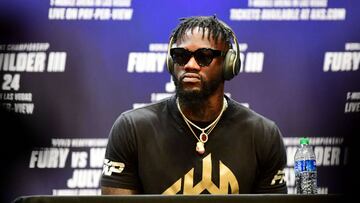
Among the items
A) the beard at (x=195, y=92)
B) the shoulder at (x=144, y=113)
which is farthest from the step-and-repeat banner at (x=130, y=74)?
the beard at (x=195, y=92)

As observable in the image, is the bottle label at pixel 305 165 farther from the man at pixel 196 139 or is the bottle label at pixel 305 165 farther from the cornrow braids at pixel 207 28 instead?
the cornrow braids at pixel 207 28

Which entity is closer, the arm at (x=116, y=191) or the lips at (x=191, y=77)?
the arm at (x=116, y=191)

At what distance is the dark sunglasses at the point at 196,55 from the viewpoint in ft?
9.09

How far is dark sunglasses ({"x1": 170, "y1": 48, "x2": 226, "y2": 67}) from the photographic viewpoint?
2.77 metres

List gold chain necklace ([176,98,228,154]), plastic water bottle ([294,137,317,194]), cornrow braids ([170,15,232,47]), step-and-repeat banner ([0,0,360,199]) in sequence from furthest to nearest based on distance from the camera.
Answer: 1. step-and-repeat banner ([0,0,360,199])
2. cornrow braids ([170,15,232,47])
3. gold chain necklace ([176,98,228,154])
4. plastic water bottle ([294,137,317,194])

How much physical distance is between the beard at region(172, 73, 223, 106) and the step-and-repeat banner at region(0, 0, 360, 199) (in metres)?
1.35

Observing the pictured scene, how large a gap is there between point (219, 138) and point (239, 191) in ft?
0.79

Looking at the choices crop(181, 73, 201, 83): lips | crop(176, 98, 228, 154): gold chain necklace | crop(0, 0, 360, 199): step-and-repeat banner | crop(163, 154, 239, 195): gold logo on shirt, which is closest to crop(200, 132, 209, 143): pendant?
crop(176, 98, 228, 154): gold chain necklace

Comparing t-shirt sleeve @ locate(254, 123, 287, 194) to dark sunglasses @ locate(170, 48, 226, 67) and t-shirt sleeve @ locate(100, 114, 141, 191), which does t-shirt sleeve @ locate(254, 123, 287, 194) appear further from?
t-shirt sleeve @ locate(100, 114, 141, 191)

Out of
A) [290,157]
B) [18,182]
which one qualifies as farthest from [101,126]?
[290,157]

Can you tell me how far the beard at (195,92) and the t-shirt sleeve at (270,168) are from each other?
0.31 m

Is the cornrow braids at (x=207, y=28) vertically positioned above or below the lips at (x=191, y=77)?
above

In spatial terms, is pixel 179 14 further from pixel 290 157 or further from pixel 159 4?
pixel 290 157

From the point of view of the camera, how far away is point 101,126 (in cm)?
417
